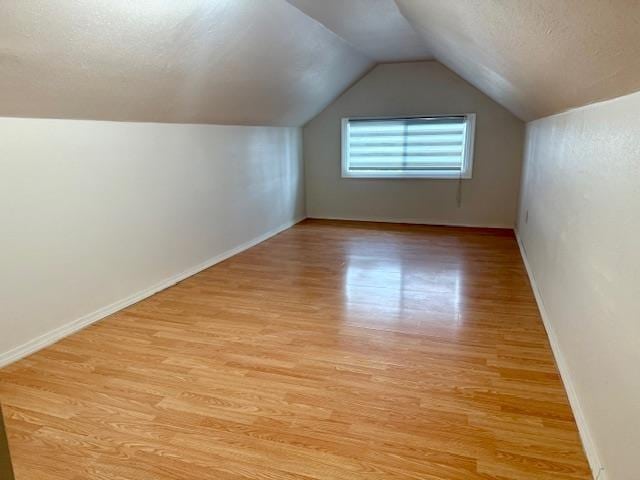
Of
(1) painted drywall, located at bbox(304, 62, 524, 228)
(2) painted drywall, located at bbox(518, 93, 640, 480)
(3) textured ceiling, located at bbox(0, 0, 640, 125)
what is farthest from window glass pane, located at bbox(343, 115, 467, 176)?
(2) painted drywall, located at bbox(518, 93, 640, 480)

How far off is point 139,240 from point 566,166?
2.92 m

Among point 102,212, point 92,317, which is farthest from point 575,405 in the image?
point 102,212

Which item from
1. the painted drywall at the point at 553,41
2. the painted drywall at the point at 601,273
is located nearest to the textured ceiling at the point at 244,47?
the painted drywall at the point at 553,41

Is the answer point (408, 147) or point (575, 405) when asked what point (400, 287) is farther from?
point (408, 147)

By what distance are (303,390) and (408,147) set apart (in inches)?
169

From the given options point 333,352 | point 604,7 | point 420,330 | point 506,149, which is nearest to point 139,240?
point 333,352

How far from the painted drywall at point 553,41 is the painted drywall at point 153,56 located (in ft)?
3.49

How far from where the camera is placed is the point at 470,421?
5.84ft

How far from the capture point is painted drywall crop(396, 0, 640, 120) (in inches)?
41.3

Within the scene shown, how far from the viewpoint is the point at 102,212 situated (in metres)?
2.84

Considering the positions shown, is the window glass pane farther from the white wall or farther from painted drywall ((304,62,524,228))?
the white wall

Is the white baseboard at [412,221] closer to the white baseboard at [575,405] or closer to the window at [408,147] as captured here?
the window at [408,147]

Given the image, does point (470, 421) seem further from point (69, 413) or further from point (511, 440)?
point (69, 413)

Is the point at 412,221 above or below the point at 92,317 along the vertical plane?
above
